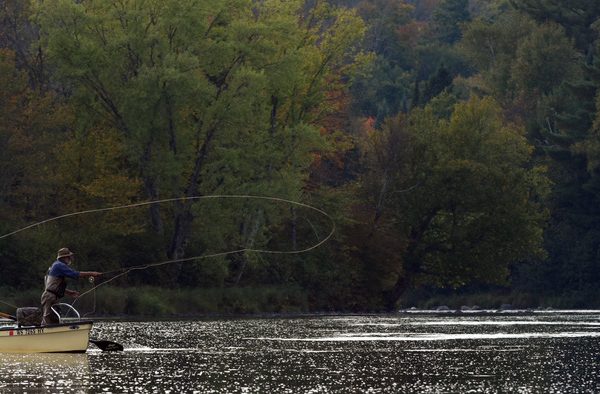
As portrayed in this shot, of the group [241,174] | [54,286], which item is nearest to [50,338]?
[54,286]

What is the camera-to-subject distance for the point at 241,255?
72.6 m

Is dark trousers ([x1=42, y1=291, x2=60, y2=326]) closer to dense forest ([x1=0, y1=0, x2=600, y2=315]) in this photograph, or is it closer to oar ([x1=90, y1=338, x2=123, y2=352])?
oar ([x1=90, y1=338, x2=123, y2=352])

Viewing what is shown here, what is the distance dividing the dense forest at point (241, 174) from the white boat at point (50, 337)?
24.3 metres

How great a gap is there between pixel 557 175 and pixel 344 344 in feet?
205

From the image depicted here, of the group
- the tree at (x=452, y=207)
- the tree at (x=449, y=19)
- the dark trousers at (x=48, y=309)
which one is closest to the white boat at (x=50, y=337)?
the dark trousers at (x=48, y=309)

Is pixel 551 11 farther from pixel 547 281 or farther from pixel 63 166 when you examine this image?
pixel 63 166

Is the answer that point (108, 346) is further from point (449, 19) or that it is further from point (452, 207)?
point (449, 19)

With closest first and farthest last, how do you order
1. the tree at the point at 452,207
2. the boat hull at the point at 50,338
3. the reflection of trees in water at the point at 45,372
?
the reflection of trees in water at the point at 45,372, the boat hull at the point at 50,338, the tree at the point at 452,207

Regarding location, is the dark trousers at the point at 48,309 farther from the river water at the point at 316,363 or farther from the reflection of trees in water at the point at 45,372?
the river water at the point at 316,363

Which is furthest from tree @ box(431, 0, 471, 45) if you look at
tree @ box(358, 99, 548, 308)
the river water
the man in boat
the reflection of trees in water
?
the reflection of trees in water

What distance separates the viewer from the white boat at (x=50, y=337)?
3416cm

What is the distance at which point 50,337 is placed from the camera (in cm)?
3431

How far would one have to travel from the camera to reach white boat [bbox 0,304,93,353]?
112 feet

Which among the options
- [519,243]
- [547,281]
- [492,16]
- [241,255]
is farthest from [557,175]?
[492,16]
